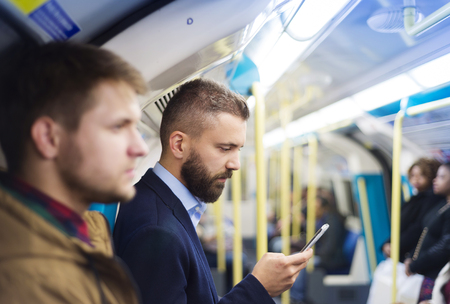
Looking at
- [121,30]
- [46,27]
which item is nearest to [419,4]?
[121,30]

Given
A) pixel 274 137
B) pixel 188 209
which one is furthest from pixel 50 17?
pixel 274 137

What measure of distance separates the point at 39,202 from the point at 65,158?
0.25ft

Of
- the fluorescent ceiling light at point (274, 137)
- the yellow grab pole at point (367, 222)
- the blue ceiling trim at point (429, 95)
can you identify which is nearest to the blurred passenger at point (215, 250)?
the yellow grab pole at point (367, 222)

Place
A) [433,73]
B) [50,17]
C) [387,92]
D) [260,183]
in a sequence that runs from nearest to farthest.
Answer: [50,17] → [260,183] → [433,73] → [387,92]

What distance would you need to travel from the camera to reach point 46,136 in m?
0.54

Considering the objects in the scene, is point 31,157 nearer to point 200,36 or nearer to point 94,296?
point 94,296

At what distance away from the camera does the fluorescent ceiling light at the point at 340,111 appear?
415cm

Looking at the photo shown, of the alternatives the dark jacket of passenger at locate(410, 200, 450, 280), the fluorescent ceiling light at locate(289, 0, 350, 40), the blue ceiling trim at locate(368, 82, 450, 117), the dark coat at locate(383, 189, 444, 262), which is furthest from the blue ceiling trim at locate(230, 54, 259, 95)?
the dark coat at locate(383, 189, 444, 262)

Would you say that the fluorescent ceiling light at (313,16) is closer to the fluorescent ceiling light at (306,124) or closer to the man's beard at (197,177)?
the man's beard at (197,177)

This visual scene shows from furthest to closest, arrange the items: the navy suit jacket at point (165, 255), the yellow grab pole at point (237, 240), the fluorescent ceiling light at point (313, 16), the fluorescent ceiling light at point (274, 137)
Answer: the fluorescent ceiling light at point (274, 137)
the yellow grab pole at point (237, 240)
the fluorescent ceiling light at point (313, 16)
the navy suit jacket at point (165, 255)

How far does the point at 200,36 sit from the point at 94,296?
704mm

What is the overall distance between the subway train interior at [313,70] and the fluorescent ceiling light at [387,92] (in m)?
0.01

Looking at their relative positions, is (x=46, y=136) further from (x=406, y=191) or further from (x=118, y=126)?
(x=406, y=191)

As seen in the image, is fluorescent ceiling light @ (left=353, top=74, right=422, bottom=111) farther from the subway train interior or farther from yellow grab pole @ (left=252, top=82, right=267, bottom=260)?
yellow grab pole @ (left=252, top=82, right=267, bottom=260)
